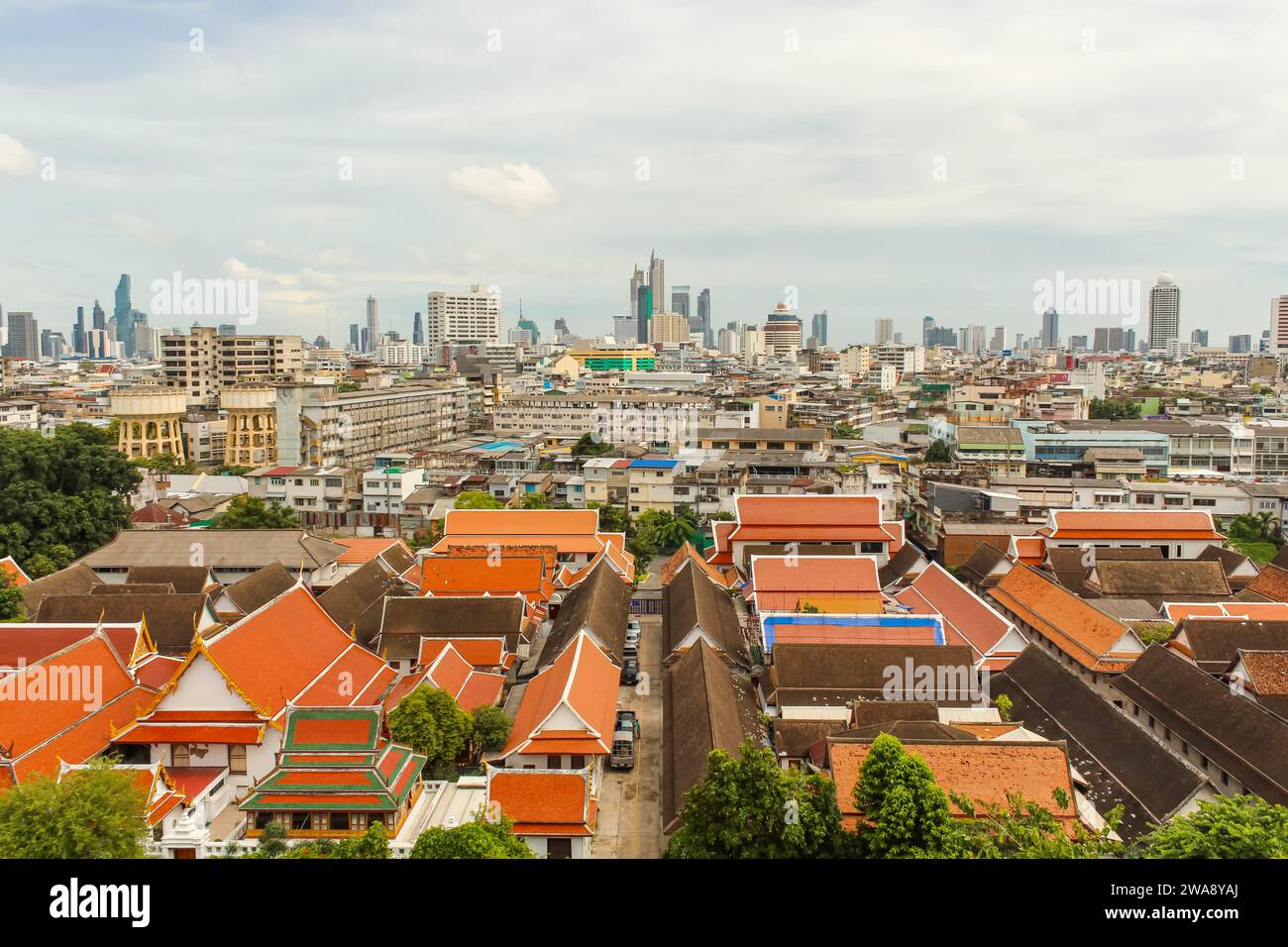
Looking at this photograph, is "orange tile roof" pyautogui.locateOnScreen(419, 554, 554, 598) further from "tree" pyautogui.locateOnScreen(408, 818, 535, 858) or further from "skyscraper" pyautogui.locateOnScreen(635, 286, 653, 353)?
"skyscraper" pyautogui.locateOnScreen(635, 286, 653, 353)

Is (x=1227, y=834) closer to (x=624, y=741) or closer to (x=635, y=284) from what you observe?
(x=624, y=741)

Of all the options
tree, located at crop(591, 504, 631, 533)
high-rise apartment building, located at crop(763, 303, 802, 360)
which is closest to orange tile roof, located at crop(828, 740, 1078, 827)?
tree, located at crop(591, 504, 631, 533)

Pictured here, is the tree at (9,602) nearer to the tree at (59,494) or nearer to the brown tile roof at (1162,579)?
the tree at (59,494)

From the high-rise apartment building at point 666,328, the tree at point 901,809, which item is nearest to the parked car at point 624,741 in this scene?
the tree at point 901,809
